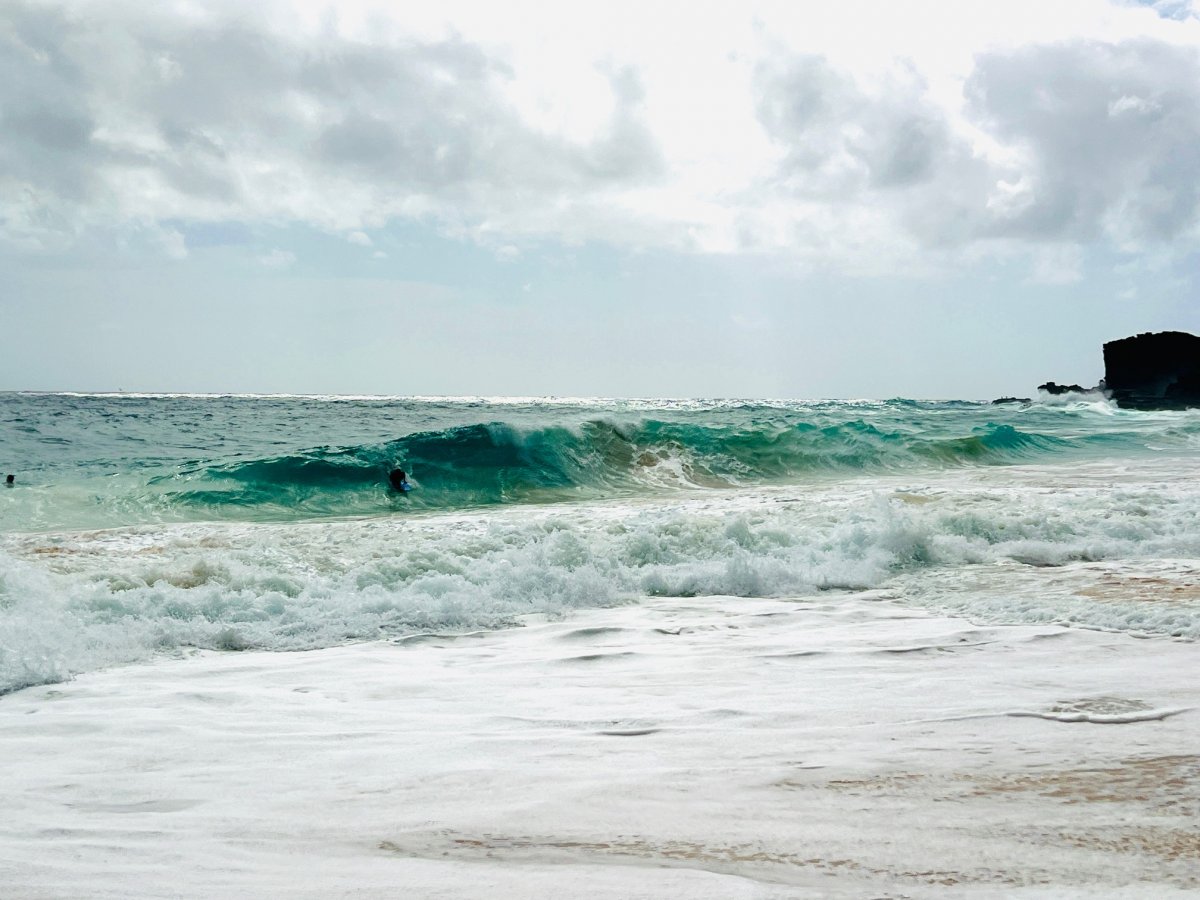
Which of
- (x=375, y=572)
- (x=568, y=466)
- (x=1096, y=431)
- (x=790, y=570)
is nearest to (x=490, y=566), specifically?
(x=375, y=572)

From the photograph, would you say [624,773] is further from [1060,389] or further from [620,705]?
[1060,389]

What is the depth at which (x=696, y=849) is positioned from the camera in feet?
7.16

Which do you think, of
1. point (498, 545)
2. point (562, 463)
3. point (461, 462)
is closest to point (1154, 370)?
point (562, 463)

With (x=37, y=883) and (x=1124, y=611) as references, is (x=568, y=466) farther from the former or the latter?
(x=37, y=883)

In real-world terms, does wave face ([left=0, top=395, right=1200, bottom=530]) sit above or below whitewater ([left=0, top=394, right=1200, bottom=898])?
above

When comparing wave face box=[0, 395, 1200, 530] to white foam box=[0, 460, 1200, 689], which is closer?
white foam box=[0, 460, 1200, 689]

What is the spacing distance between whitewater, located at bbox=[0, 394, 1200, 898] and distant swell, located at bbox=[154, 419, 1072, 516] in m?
4.33

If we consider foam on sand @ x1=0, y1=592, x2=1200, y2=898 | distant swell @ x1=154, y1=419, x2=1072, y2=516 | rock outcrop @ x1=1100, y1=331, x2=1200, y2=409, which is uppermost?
rock outcrop @ x1=1100, y1=331, x2=1200, y2=409

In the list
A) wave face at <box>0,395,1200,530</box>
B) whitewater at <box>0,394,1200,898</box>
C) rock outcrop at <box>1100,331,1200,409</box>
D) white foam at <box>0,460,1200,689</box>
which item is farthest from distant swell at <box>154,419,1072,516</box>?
rock outcrop at <box>1100,331,1200,409</box>

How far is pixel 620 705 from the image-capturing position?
11.6 feet

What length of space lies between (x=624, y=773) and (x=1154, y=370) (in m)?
72.8

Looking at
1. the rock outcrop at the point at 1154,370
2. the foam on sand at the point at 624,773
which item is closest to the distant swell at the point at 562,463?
the foam on sand at the point at 624,773

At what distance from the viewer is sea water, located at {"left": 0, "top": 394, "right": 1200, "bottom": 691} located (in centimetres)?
513

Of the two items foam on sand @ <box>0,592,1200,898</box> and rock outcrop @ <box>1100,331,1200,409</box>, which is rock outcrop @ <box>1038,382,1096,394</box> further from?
foam on sand @ <box>0,592,1200,898</box>
